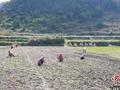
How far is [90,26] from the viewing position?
600 feet

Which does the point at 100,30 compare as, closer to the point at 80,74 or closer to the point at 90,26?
the point at 90,26

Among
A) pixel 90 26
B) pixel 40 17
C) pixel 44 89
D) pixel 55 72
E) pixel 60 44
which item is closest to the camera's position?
pixel 44 89

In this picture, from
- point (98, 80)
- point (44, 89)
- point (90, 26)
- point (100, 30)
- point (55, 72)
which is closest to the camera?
point (44, 89)

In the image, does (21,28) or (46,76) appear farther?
(21,28)

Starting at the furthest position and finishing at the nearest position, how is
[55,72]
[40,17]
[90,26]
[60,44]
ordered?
[40,17] → [90,26] → [60,44] → [55,72]

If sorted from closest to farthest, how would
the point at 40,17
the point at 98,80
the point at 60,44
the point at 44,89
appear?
the point at 44,89 < the point at 98,80 < the point at 60,44 < the point at 40,17

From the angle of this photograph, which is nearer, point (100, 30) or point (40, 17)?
point (100, 30)

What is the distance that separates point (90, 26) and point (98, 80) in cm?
15184

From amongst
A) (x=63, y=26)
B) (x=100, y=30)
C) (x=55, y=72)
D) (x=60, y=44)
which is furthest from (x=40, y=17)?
(x=55, y=72)

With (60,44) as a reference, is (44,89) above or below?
above

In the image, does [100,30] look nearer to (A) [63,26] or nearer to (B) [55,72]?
(A) [63,26]

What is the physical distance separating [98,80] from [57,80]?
2.82 m

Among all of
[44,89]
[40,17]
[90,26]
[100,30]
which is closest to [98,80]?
[44,89]

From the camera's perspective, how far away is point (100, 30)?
171 m
